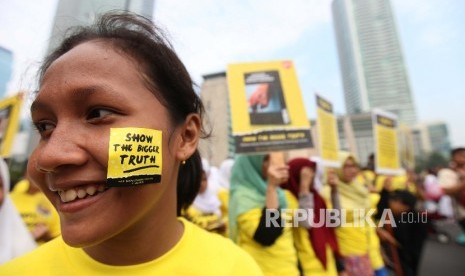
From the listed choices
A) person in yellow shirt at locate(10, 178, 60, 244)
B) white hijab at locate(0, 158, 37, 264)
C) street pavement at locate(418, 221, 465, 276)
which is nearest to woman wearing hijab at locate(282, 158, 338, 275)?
white hijab at locate(0, 158, 37, 264)

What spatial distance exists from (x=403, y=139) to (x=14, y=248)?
439cm

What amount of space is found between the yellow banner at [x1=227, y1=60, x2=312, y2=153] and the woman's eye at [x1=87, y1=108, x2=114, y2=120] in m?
1.33

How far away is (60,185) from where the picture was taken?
0.58 meters

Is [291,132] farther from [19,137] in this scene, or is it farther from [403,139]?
[403,139]

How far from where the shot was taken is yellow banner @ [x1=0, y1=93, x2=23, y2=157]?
6.82 feet

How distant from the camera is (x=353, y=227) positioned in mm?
2834

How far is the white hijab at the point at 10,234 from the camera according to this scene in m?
1.59

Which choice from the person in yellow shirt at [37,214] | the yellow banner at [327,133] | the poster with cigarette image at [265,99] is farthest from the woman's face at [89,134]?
the yellow banner at [327,133]

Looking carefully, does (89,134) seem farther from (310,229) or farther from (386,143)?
(386,143)

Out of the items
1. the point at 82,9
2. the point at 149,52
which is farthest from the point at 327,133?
the point at 149,52

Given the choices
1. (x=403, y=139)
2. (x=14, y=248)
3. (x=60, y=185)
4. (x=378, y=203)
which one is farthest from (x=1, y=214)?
(x=403, y=139)

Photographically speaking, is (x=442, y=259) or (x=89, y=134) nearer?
(x=89, y=134)
